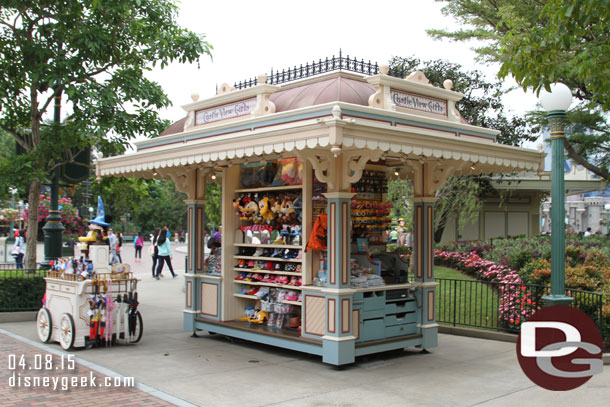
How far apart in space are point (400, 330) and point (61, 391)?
15.7 feet

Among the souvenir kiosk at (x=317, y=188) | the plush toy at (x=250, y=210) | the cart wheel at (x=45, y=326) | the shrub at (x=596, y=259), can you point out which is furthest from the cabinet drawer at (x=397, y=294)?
the shrub at (x=596, y=259)

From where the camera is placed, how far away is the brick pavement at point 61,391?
250 inches

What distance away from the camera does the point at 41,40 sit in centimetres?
1273

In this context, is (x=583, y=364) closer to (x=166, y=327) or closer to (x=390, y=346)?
(x=390, y=346)

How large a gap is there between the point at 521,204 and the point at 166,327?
24772 millimetres

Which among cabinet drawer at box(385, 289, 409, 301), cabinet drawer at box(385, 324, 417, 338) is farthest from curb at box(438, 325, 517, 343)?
cabinet drawer at box(385, 289, 409, 301)

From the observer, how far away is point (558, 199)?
5910 millimetres

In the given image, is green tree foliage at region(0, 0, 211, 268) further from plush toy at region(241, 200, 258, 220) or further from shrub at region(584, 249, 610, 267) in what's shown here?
shrub at region(584, 249, 610, 267)

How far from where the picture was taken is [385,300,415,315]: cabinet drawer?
8.77 meters

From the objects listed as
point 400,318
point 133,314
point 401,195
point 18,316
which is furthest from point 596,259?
point 18,316

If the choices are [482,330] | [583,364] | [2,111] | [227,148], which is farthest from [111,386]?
[2,111]

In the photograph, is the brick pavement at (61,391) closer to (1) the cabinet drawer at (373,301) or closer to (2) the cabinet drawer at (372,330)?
(2) the cabinet drawer at (372,330)

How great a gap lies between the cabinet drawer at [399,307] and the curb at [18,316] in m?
7.74

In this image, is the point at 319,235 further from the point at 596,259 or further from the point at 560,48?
the point at 596,259
